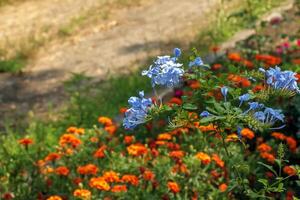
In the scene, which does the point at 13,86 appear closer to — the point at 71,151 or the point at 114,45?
the point at 114,45

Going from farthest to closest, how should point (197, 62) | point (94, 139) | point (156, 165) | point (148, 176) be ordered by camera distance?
point (94, 139)
point (156, 165)
point (148, 176)
point (197, 62)

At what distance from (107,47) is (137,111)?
611 cm

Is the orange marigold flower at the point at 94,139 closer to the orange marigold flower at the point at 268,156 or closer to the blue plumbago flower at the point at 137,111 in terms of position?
the orange marigold flower at the point at 268,156

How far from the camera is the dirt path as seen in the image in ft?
23.9

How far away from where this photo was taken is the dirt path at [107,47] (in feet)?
23.9

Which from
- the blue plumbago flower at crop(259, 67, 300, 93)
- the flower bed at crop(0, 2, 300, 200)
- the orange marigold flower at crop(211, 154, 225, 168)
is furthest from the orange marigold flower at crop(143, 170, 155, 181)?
the blue plumbago flower at crop(259, 67, 300, 93)

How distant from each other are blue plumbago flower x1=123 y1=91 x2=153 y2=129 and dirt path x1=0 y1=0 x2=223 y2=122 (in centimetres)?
452

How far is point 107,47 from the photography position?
27.6 feet

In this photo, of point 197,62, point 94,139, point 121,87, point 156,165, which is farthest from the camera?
point 121,87

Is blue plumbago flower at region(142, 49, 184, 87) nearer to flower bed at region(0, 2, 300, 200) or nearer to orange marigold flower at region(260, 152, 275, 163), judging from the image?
flower bed at region(0, 2, 300, 200)

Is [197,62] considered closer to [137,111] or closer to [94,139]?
[137,111]

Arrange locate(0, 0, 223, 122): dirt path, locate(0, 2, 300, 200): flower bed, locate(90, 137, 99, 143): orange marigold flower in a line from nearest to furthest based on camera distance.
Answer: locate(0, 2, 300, 200): flower bed → locate(90, 137, 99, 143): orange marigold flower → locate(0, 0, 223, 122): dirt path

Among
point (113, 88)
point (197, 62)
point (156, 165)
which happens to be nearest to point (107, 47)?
point (113, 88)

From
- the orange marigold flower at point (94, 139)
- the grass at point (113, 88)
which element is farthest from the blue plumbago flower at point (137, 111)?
the grass at point (113, 88)
